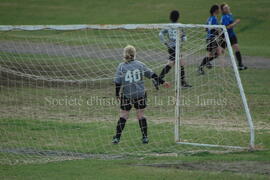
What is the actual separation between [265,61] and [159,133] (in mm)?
11314

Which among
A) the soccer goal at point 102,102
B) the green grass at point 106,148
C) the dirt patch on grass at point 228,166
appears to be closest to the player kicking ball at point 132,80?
the soccer goal at point 102,102

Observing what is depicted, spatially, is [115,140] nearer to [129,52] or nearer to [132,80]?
[132,80]

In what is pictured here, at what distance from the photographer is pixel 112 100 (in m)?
15.0

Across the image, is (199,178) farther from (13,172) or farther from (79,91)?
(79,91)

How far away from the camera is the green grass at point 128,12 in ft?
96.1

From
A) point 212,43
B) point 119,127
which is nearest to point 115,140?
point 119,127

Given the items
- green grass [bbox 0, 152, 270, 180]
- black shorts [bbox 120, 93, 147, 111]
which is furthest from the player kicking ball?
green grass [bbox 0, 152, 270, 180]

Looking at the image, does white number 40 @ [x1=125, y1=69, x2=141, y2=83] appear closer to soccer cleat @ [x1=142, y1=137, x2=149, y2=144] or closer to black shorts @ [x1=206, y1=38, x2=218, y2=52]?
soccer cleat @ [x1=142, y1=137, x2=149, y2=144]

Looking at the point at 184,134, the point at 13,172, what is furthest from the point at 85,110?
the point at 13,172

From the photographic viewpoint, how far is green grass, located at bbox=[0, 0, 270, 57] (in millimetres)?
29281

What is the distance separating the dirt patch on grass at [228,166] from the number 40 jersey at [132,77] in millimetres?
1885

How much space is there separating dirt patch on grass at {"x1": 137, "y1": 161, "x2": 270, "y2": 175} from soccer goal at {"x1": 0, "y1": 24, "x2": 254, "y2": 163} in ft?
3.18

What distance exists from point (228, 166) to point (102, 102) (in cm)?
655

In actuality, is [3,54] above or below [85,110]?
above
